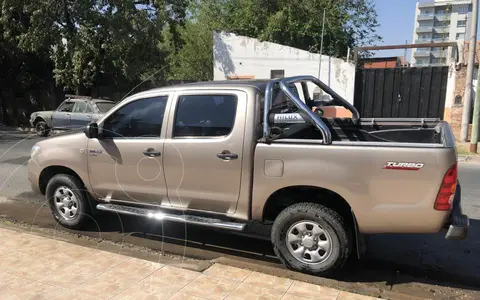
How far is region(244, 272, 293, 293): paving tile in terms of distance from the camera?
3693 millimetres

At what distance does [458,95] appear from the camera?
49.4 feet

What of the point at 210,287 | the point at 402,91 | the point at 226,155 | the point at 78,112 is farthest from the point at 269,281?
the point at 402,91

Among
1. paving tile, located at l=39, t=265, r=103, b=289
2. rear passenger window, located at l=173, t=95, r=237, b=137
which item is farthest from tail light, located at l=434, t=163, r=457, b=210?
paving tile, located at l=39, t=265, r=103, b=289

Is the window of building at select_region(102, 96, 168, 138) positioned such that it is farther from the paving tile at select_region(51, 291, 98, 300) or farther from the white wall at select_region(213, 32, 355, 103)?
the white wall at select_region(213, 32, 355, 103)

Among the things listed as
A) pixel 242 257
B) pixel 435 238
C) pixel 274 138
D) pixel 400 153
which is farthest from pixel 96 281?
pixel 435 238

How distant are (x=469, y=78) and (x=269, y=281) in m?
13.2

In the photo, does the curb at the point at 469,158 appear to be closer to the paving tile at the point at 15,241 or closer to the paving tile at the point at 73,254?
the paving tile at the point at 73,254

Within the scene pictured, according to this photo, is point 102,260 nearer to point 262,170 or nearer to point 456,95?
point 262,170

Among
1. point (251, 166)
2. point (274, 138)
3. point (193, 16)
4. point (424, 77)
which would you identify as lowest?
point (251, 166)

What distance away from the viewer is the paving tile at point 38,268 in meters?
3.91

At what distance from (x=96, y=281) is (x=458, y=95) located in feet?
48.6

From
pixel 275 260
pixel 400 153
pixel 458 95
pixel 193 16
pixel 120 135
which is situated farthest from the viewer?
pixel 193 16

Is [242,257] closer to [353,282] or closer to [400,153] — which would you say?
[353,282]

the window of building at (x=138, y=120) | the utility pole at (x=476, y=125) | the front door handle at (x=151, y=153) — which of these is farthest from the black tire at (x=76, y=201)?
the utility pole at (x=476, y=125)
